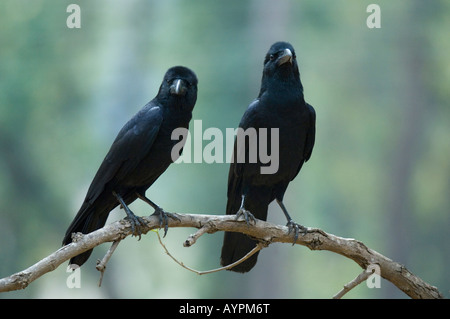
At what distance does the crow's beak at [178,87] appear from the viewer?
438 centimetres

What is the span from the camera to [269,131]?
184 inches

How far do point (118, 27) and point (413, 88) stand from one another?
6298 mm

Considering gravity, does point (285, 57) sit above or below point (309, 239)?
above

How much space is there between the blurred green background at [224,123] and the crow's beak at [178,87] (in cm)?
737

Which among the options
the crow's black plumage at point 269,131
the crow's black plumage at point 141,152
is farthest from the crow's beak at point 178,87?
the crow's black plumage at point 269,131

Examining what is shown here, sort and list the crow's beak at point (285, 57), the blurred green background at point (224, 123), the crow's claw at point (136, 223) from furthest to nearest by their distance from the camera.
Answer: the blurred green background at point (224, 123) < the crow's beak at point (285, 57) < the crow's claw at point (136, 223)

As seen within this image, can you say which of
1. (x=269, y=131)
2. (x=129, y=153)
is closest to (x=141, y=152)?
(x=129, y=153)

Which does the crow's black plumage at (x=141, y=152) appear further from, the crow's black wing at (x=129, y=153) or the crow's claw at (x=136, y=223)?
the crow's claw at (x=136, y=223)

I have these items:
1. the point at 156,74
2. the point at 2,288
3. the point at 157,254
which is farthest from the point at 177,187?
the point at 2,288

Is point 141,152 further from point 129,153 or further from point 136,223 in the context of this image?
point 136,223

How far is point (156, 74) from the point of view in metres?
13.2

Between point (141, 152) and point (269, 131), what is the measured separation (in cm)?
96

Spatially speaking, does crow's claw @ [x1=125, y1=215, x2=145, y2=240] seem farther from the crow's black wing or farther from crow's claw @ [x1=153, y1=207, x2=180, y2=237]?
the crow's black wing

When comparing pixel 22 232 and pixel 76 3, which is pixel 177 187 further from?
pixel 76 3
